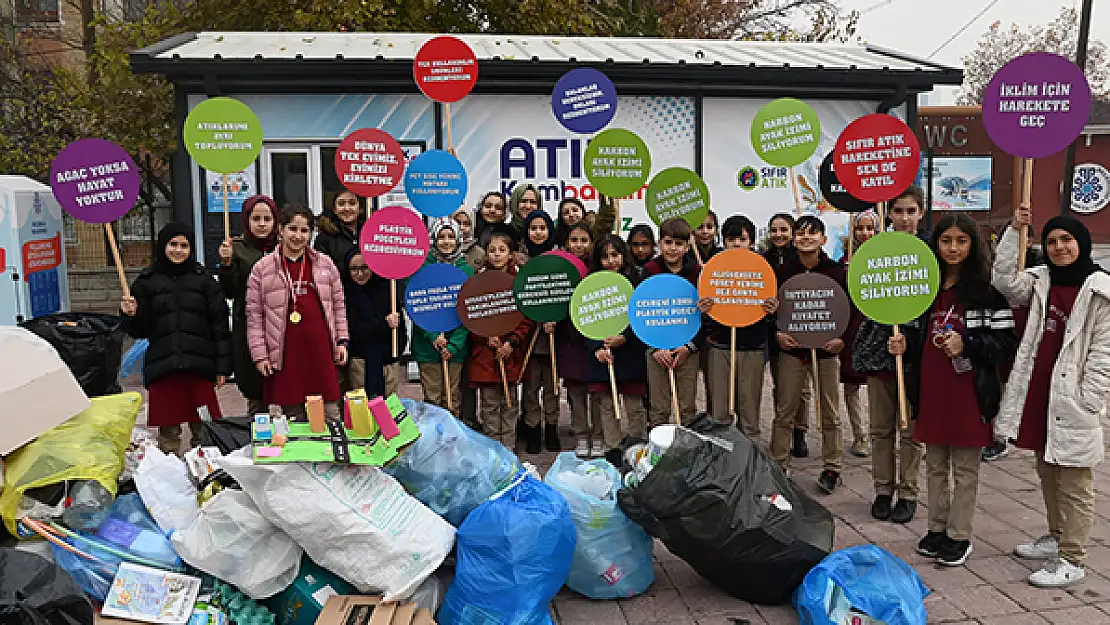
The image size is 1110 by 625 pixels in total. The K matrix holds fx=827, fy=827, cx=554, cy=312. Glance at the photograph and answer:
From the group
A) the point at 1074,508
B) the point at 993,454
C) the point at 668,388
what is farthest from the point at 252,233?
the point at 993,454

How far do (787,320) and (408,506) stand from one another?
2662 millimetres

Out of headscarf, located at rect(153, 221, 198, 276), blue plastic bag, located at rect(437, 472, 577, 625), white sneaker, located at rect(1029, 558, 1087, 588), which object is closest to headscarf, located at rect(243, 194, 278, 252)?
headscarf, located at rect(153, 221, 198, 276)

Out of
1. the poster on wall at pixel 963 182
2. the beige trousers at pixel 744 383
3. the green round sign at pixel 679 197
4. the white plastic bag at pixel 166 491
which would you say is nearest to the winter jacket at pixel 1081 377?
the beige trousers at pixel 744 383

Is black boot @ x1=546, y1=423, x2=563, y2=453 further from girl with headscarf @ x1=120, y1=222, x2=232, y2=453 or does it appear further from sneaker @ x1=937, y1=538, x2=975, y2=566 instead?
sneaker @ x1=937, y1=538, x2=975, y2=566

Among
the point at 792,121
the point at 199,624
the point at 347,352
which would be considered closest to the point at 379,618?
the point at 199,624

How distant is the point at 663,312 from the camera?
15.9 ft

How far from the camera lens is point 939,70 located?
939 cm

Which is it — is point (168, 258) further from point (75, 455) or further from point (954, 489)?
point (954, 489)

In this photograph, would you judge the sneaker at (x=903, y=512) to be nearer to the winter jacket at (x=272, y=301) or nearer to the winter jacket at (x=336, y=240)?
the winter jacket at (x=272, y=301)

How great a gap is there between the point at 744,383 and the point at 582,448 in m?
1.27

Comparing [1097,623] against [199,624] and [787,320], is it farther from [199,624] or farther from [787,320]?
[199,624]

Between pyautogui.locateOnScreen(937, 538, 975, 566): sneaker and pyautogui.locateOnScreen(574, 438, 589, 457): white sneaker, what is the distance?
2.42m

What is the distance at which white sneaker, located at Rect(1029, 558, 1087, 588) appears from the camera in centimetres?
386

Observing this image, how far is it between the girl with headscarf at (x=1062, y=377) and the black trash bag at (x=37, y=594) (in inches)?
155
